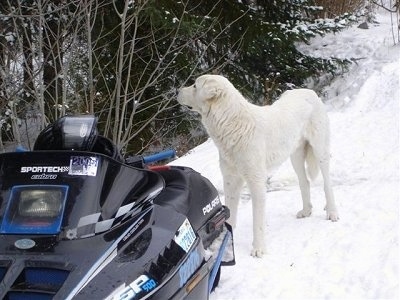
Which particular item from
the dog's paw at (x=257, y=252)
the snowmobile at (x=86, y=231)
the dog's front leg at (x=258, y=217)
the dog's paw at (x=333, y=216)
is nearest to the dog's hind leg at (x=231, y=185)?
the dog's front leg at (x=258, y=217)

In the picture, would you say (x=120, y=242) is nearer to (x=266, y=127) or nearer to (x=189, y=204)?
(x=189, y=204)

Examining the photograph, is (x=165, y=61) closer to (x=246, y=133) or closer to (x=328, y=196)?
(x=328, y=196)

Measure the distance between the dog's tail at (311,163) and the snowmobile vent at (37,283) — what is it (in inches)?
162

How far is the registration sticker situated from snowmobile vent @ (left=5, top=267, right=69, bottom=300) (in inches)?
18.1

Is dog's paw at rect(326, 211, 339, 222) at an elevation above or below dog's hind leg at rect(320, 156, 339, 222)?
below

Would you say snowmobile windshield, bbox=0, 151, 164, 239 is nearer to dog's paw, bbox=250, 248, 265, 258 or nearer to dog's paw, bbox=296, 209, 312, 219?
dog's paw, bbox=250, 248, 265, 258

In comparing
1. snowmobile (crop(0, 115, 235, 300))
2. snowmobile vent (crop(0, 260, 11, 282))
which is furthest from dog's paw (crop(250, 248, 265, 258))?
snowmobile vent (crop(0, 260, 11, 282))

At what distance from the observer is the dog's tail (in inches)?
239

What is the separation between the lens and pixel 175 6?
11336 mm

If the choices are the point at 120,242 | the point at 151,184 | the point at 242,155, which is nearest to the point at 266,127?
the point at 242,155

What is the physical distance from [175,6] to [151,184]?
29.6ft

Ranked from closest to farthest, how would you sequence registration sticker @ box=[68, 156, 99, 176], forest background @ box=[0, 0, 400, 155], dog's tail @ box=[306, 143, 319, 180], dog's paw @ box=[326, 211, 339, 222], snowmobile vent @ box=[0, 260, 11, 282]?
snowmobile vent @ box=[0, 260, 11, 282] < registration sticker @ box=[68, 156, 99, 176] < dog's paw @ box=[326, 211, 339, 222] < dog's tail @ box=[306, 143, 319, 180] < forest background @ box=[0, 0, 400, 155]

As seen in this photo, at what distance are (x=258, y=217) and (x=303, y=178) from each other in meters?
1.28

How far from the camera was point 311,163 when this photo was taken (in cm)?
611
